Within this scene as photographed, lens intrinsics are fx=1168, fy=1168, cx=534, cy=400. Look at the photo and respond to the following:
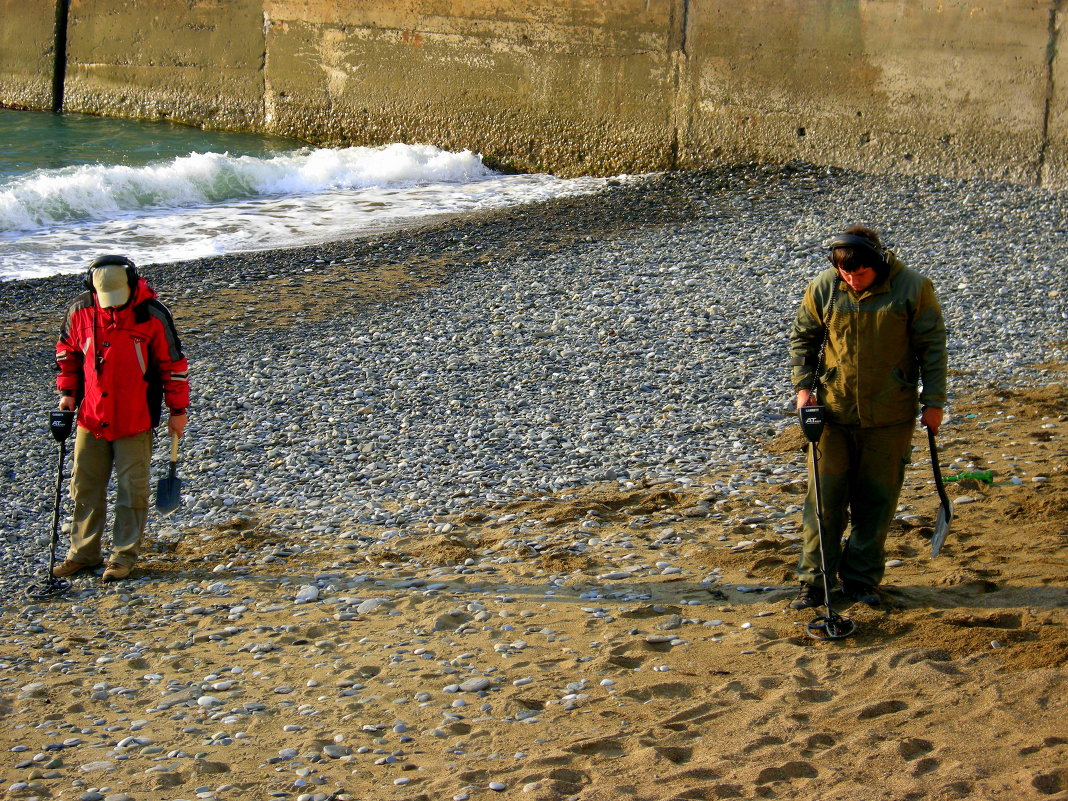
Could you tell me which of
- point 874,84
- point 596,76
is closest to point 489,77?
point 596,76

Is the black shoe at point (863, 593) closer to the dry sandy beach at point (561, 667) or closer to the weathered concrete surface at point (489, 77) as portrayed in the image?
the dry sandy beach at point (561, 667)

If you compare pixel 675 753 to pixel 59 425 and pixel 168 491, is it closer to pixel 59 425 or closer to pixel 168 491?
pixel 168 491

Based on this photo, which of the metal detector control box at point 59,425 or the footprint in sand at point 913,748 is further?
the metal detector control box at point 59,425

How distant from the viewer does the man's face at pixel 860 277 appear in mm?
4898

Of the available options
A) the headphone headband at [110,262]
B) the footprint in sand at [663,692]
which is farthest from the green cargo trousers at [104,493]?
the footprint in sand at [663,692]

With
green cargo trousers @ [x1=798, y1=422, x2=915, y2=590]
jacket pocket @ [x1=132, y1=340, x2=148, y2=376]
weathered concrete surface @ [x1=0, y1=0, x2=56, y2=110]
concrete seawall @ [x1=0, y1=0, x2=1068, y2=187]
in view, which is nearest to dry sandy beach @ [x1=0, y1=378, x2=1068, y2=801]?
green cargo trousers @ [x1=798, y1=422, x2=915, y2=590]

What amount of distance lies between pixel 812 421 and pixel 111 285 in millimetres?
3573

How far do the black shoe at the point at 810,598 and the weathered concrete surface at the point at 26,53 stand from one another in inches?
873

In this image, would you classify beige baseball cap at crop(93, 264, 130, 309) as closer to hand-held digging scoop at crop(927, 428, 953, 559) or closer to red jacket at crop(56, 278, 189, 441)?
red jacket at crop(56, 278, 189, 441)

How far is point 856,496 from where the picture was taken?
207 inches

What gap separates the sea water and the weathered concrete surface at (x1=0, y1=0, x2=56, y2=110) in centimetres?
188

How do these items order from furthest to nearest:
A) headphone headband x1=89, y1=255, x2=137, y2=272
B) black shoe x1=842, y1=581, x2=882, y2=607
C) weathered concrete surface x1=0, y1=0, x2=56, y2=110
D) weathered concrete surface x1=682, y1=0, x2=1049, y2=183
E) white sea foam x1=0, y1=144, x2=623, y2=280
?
weathered concrete surface x1=0, y1=0, x2=56, y2=110, weathered concrete surface x1=682, y1=0, x2=1049, y2=183, white sea foam x1=0, y1=144, x2=623, y2=280, headphone headband x1=89, y1=255, x2=137, y2=272, black shoe x1=842, y1=581, x2=882, y2=607

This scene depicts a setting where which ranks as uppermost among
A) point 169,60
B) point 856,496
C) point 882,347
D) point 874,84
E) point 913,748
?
point 169,60

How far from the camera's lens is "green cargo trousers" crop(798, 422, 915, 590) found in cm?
511
